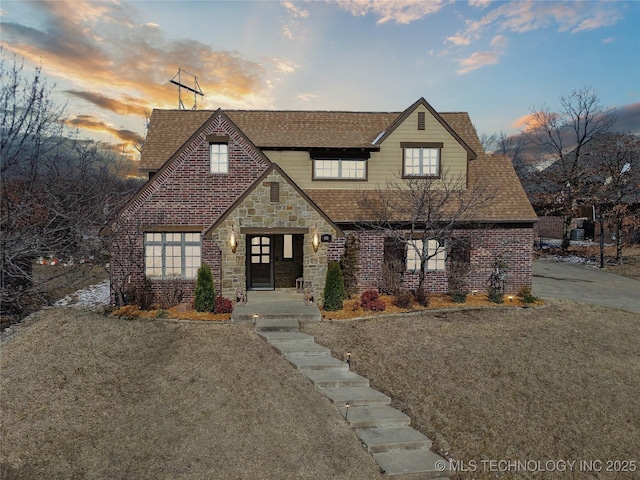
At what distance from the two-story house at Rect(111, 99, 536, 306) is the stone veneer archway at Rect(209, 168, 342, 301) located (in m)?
0.04

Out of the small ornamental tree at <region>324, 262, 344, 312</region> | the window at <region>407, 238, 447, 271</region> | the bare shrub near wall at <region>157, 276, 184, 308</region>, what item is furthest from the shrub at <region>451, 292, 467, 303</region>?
the bare shrub near wall at <region>157, 276, 184, 308</region>

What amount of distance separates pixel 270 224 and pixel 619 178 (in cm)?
2727

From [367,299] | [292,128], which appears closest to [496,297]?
[367,299]

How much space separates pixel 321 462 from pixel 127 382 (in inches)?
192

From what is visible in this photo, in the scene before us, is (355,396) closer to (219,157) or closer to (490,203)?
(219,157)

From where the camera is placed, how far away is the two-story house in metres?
14.3

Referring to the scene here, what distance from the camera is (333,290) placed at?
45.1 ft

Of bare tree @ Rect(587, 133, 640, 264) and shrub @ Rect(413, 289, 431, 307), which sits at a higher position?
bare tree @ Rect(587, 133, 640, 264)

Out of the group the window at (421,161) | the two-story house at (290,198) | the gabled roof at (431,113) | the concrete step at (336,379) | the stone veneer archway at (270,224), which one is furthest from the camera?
the window at (421,161)

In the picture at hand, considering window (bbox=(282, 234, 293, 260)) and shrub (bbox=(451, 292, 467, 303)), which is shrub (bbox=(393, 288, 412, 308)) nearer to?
shrub (bbox=(451, 292, 467, 303))

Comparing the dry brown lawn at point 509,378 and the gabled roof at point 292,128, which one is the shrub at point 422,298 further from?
the gabled roof at point 292,128

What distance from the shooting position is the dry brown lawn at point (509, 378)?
709cm

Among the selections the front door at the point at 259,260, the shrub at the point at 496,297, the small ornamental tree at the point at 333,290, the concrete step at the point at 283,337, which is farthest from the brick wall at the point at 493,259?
the concrete step at the point at 283,337

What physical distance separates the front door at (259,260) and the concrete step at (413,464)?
10.7 m
